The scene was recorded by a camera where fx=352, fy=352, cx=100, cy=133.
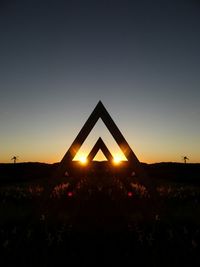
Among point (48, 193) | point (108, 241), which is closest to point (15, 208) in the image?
point (48, 193)

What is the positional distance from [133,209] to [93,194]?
11.5ft

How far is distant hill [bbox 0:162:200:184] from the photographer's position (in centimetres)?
2544

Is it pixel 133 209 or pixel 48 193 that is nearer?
pixel 48 193

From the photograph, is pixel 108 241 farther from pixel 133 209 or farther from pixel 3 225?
pixel 133 209

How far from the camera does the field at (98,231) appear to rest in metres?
5.91

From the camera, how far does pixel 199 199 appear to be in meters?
12.5

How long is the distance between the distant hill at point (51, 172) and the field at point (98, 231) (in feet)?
42.9

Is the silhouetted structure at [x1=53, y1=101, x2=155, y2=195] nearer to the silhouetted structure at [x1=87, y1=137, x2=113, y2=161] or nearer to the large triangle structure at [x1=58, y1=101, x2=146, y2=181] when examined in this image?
the large triangle structure at [x1=58, y1=101, x2=146, y2=181]

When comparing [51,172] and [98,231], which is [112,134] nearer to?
[98,231]

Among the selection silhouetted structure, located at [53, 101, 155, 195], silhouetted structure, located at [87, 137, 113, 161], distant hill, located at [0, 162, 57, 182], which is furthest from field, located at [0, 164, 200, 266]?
distant hill, located at [0, 162, 57, 182]

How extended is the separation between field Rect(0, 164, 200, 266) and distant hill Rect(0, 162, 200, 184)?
13.1 metres

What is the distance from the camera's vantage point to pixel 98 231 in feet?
26.1

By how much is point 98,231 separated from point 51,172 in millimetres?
18267

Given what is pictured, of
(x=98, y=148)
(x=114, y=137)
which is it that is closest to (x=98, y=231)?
(x=114, y=137)
